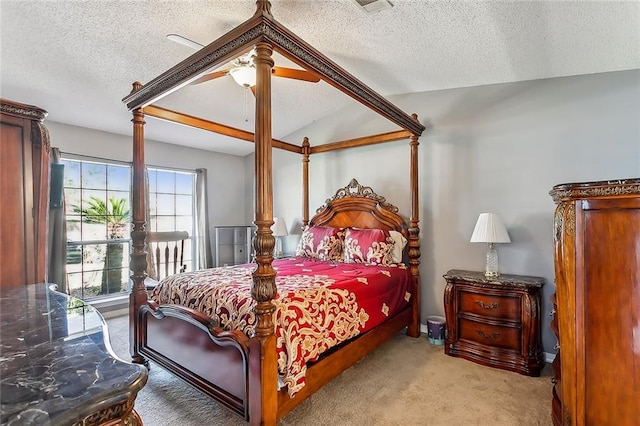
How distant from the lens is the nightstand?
99.7 inches

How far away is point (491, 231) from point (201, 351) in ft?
8.36

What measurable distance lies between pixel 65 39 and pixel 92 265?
2759 mm

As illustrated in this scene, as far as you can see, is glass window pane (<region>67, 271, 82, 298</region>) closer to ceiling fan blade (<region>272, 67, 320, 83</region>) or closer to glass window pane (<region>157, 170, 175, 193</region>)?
glass window pane (<region>157, 170, 175, 193</region>)

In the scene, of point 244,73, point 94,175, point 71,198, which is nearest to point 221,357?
point 244,73

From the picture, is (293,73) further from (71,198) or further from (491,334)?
(71,198)

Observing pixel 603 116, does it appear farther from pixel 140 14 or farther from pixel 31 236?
pixel 31 236

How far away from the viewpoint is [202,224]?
15.6ft

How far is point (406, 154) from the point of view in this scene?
3.72 meters

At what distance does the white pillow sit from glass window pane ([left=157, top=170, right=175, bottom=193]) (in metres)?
3.35

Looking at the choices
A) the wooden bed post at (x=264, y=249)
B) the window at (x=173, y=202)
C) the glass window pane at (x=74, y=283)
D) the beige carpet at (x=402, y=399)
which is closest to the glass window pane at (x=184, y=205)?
the window at (x=173, y=202)

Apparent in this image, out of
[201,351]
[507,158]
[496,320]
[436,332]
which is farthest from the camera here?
[436,332]

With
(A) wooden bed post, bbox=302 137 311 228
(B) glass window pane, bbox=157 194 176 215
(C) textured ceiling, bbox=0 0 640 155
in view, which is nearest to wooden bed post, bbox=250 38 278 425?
(C) textured ceiling, bbox=0 0 640 155

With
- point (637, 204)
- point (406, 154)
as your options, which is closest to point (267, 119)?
point (637, 204)

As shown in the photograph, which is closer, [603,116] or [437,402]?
[437,402]
